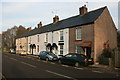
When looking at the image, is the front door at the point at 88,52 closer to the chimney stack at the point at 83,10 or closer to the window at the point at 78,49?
the window at the point at 78,49

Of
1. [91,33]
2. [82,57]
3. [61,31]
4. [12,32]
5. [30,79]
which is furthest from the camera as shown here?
[12,32]

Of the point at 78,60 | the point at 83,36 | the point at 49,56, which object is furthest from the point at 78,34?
the point at 78,60

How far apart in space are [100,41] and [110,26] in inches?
148

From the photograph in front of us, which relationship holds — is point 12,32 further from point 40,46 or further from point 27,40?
point 40,46

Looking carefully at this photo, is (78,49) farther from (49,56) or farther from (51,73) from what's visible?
(51,73)

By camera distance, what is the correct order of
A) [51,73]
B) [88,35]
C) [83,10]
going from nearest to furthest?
[51,73] → [88,35] → [83,10]

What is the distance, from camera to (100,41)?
20.7 m

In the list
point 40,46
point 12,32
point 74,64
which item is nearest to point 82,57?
point 74,64

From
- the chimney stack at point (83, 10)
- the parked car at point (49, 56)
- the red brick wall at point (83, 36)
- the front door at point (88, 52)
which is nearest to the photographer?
the red brick wall at point (83, 36)

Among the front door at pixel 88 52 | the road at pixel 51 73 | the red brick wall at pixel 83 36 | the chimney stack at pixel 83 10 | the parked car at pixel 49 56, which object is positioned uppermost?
the chimney stack at pixel 83 10

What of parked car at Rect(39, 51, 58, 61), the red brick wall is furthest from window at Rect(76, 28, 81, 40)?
parked car at Rect(39, 51, 58, 61)

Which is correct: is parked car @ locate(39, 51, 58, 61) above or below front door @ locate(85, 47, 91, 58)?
below

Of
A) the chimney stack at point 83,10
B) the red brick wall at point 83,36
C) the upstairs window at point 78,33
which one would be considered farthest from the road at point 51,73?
the chimney stack at point 83,10

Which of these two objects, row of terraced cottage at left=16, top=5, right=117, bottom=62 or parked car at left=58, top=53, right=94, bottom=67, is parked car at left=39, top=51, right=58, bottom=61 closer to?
row of terraced cottage at left=16, top=5, right=117, bottom=62
